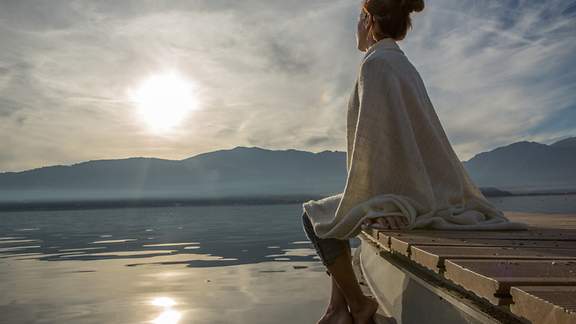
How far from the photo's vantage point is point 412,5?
3760 mm

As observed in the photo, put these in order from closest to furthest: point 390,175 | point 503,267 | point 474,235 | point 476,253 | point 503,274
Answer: point 503,274, point 503,267, point 476,253, point 474,235, point 390,175

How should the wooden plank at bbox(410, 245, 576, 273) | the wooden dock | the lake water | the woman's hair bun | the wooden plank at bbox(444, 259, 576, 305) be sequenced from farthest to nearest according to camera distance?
the lake water → the woman's hair bun → the wooden plank at bbox(410, 245, 576, 273) → the wooden plank at bbox(444, 259, 576, 305) → the wooden dock

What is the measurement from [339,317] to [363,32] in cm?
230

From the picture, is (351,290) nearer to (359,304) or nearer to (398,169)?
(359,304)

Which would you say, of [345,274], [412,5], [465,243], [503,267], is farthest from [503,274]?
[412,5]

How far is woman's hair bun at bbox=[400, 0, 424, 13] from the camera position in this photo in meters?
3.72

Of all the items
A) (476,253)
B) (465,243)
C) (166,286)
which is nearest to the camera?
(476,253)

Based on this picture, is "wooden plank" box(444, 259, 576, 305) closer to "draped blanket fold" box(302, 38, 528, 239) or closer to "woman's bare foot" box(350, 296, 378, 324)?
"draped blanket fold" box(302, 38, 528, 239)

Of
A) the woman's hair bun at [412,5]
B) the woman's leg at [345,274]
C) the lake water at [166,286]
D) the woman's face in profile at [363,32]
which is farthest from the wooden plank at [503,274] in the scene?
the lake water at [166,286]

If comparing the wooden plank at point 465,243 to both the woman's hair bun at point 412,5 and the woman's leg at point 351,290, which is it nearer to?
the woman's leg at point 351,290

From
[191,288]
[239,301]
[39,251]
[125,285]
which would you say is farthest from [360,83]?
[39,251]

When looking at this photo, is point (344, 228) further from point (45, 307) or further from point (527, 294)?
point (45, 307)

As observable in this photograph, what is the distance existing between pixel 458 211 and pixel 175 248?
55.4ft

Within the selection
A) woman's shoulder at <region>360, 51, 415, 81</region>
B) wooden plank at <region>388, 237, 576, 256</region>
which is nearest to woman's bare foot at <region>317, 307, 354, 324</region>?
wooden plank at <region>388, 237, 576, 256</region>
